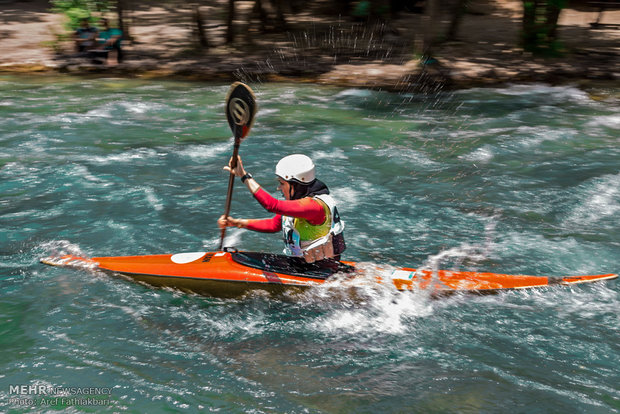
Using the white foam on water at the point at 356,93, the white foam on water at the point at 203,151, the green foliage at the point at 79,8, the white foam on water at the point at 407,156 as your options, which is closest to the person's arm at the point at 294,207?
the white foam on water at the point at 407,156

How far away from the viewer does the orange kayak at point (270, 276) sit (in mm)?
4863

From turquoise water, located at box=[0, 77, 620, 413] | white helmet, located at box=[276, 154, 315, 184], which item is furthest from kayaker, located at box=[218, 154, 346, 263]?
turquoise water, located at box=[0, 77, 620, 413]

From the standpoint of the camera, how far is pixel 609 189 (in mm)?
7477

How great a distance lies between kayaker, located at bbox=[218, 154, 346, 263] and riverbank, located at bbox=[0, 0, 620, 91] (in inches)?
291

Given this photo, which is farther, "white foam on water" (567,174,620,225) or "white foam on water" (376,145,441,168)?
"white foam on water" (376,145,441,168)

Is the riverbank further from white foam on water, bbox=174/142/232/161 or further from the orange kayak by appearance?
the orange kayak

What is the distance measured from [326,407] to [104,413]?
47.1 inches

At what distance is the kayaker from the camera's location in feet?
14.5

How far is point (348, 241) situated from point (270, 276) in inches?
59.9

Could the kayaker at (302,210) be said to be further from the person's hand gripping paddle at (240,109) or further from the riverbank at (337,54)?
the riverbank at (337,54)

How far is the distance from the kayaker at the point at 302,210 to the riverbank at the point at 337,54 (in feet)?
24.3

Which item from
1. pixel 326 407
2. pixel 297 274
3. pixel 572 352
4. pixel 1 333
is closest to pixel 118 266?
pixel 1 333

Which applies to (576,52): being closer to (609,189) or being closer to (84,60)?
(609,189)

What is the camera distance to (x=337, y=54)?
43.9 ft
